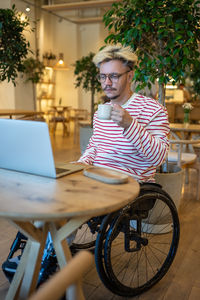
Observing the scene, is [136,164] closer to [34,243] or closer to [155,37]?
[34,243]

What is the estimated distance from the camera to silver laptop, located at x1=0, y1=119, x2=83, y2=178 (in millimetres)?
1193

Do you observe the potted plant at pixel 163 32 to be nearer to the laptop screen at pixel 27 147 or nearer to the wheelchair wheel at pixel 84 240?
the wheelchair wheel at pixel 84 240

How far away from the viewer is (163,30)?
2254 millimetres

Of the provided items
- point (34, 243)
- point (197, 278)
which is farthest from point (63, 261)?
point (197, 278)

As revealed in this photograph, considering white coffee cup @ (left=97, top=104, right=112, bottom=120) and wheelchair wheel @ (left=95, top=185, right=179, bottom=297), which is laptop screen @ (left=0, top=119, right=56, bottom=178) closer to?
white coffee cup @ (left=97, top=104, right=112, bottom=120)

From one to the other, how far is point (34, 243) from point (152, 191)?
2.17 feet

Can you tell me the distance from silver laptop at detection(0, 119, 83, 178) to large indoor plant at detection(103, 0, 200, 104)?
4.50 feet

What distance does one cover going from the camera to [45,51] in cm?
985

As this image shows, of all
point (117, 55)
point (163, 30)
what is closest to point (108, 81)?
point (117, 55)

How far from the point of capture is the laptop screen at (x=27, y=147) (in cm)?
119

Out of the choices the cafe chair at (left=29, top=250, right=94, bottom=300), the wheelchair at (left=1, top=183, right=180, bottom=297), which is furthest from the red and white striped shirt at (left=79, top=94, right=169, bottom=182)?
the cafe chair at (left=29, top=250, right=94, bottom=300)

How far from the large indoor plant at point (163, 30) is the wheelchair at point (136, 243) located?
1029 mm

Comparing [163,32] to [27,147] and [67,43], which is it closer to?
[27,147]

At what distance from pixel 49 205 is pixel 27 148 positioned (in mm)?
329
